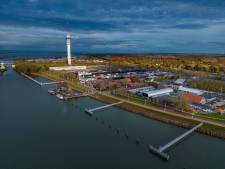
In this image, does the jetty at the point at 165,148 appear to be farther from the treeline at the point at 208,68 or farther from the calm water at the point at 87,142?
→ the treeline at the point at 208,68

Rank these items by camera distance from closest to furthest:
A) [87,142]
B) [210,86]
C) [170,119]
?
1. [87,142]
2. [170,119]
3. [210,86]

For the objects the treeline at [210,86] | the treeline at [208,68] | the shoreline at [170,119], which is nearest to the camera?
the shoreline at [170,119]

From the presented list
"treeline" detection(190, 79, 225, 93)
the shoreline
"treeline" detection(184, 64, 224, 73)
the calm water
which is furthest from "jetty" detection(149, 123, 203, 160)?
"treeline" detection(184, 64, 224, 73)

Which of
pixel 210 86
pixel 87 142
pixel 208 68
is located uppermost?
pixel 208 68

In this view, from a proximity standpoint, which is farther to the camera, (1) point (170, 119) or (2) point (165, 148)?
(1) point (170, 119)

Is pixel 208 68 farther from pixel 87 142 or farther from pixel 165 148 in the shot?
pixel 87 142

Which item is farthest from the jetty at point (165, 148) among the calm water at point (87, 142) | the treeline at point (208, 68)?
the treeline at point (208, 68)

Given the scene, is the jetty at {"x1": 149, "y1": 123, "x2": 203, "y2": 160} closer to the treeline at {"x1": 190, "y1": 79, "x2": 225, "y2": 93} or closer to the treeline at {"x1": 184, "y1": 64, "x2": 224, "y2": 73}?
the treeline at {"x1": 190, "y1": 79, "x2": 225, "y2": 93}

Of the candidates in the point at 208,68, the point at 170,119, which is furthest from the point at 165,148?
the point at 208,68

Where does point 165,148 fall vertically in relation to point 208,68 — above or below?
below
